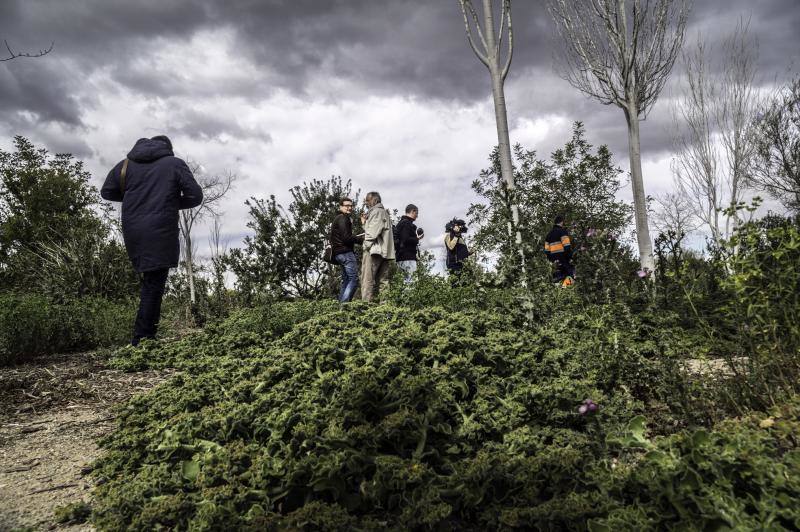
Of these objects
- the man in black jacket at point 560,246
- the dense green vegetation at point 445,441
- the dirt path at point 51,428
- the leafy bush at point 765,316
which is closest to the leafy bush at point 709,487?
the dense green vegetation at point 445,441

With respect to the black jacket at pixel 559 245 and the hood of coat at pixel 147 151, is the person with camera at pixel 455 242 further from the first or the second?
the hood of coat at pixel 147 151

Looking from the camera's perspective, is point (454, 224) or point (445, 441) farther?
point (454, 224)

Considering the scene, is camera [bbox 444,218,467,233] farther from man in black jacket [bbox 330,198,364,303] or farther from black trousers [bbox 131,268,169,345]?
black trousers [bbox 131,268,169,345]

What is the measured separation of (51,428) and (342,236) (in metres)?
5.05

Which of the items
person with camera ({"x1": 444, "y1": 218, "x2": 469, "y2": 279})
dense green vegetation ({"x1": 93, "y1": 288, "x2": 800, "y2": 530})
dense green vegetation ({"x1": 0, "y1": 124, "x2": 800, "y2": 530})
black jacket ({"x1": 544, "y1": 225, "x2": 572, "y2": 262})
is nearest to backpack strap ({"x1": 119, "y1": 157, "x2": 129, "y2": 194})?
dense green vegetation ({"x1": 0, "y1": 124, "x2": 800, "y2": 530})

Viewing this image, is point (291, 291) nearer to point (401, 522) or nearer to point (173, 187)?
point (173, 187)

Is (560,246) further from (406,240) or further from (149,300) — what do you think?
(149,300)

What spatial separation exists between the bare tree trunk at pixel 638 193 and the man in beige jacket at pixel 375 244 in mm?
5491

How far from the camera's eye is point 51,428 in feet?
11.0

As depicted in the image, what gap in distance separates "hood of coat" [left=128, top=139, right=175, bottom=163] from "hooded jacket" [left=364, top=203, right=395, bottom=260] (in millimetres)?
3270

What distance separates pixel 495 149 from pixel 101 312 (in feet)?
38.8

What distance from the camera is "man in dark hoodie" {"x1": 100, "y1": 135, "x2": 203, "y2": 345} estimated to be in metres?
5.12

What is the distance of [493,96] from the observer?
6.55 meters

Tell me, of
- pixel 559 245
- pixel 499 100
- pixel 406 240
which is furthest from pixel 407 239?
pixel 499 100
